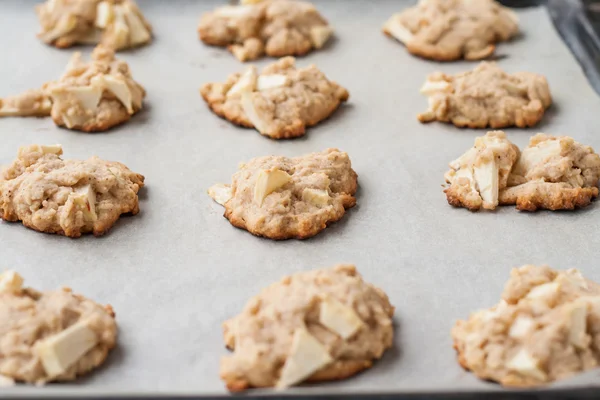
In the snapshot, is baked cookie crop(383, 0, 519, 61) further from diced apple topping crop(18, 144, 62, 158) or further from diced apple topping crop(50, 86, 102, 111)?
diced apple topping crop(18, 144, 62, 158)

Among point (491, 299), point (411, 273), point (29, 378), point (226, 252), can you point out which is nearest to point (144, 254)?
point (226, 252)

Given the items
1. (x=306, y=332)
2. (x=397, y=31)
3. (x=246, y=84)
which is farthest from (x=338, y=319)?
(x=397, y=31)

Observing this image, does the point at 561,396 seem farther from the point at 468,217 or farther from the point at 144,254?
the point at 144,254

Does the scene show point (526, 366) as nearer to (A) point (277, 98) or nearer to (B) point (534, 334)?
(B) point (534, 334)

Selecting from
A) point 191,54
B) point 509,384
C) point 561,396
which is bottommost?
point 191,54

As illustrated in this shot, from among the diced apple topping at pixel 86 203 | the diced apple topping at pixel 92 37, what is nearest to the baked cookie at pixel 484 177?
the diced apple topping at pixel 86 203

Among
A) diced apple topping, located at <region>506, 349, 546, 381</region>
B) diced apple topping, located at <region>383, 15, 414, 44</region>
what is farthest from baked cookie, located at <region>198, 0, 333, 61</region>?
diced apple topping, located at <region>506, 349, 546, 381</region>

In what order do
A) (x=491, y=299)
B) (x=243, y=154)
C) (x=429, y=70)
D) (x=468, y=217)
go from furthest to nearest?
1. (x=429, y=70)
2. (x=243, y=154)
3. (x=468, y=217)
4. (x=491, y=299)
